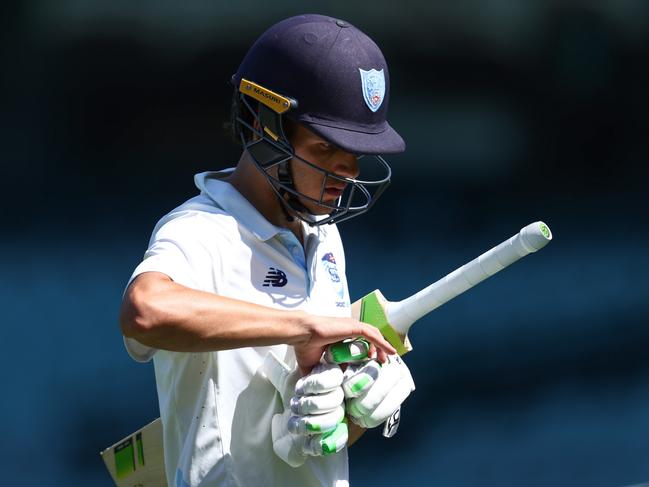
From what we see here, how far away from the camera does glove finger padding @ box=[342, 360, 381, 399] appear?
183 cm

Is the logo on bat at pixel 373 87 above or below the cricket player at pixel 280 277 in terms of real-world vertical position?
above

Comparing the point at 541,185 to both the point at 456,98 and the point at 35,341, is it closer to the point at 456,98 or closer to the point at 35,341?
the point at 456,98

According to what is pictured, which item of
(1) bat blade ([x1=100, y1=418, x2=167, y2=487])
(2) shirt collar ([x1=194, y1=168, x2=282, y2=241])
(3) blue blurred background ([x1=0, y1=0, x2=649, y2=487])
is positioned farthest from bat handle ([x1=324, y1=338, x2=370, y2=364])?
(3) blue blurred background ([x1=0, y1=0, x2=649, y2=487])

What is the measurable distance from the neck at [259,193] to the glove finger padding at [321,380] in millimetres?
309

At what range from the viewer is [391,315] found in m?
2.08

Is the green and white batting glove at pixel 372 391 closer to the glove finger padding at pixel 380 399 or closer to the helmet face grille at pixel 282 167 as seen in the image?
the glove finger padding at pixel 380 399

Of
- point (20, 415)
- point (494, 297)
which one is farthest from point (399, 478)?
point (20, 415)

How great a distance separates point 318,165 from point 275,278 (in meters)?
0.20

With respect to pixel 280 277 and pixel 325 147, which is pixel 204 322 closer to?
pixel 280 277

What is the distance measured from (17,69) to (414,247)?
125 cm

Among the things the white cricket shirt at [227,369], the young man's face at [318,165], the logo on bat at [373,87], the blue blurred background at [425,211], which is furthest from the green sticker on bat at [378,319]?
the blue blurred background at [425,211]

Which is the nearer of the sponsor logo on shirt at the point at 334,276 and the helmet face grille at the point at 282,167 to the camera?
the helmet face grille at the point at 282,167

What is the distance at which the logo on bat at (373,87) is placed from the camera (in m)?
1.97

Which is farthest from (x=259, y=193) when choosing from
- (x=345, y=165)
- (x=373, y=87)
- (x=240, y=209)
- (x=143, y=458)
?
(x=143, y=458)
